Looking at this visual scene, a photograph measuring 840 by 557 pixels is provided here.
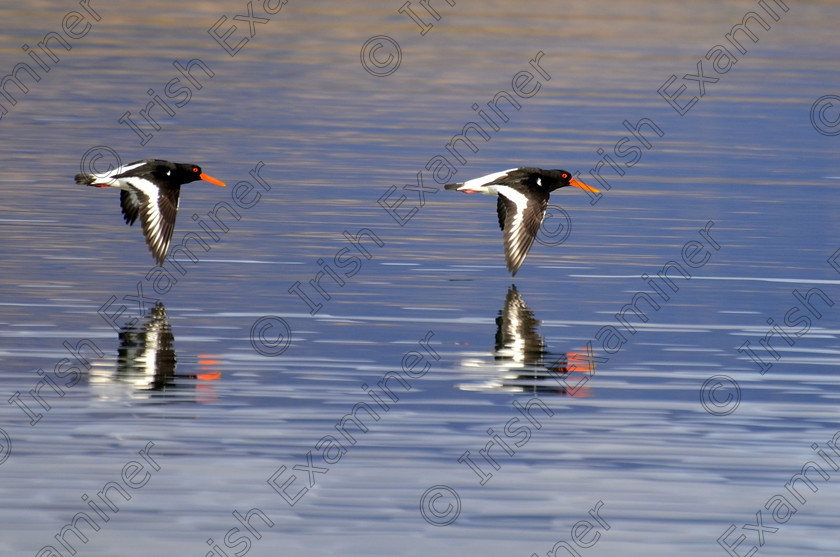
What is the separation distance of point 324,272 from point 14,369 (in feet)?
15.1

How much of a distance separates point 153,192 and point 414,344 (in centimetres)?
422

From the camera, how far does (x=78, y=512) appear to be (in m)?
9.16

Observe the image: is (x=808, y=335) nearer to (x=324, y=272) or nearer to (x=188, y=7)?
(x=324, y=272)

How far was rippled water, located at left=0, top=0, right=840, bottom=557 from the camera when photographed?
9.38 metres

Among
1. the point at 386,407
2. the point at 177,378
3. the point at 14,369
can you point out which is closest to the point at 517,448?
the point at 386,407

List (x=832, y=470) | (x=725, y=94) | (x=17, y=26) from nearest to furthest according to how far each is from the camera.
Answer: (x=832, y=470)
(x=725, y=94)
(x=17, y=26)

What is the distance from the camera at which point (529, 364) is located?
12.9 meters

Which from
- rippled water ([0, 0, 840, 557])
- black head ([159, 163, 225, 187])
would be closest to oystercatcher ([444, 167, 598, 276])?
rippled water ([0, 0, 840, 557])
